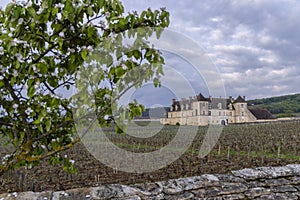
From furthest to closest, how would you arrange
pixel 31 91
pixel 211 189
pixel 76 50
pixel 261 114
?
pixel 261 114 < pixel 211 189 < pixel 76 50 < pixel 31 91

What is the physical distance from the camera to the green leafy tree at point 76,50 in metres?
2.12

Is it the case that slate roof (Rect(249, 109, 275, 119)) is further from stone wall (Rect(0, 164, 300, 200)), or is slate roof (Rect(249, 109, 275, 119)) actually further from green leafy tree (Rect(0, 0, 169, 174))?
green leafy tree (Rect(0, 0, 169, 174))

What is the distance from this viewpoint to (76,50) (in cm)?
238

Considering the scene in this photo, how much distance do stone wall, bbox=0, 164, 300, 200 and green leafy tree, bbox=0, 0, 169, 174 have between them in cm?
84

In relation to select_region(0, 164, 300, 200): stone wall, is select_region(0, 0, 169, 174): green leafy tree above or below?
above

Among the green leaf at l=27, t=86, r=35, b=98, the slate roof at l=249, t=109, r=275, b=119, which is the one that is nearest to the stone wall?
the green leaf at l=27, t=86, r=35, b=98

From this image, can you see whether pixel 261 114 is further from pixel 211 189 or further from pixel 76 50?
pixel 76 50

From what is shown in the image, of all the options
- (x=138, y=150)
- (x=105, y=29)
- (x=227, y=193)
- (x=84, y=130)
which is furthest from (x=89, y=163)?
(x=105, y=29)

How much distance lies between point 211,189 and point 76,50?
2.43 metres

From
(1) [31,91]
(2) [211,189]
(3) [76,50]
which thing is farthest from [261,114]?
(1) [31,91]

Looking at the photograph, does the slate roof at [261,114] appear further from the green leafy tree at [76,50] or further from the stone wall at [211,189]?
the green leafy tree at [76,50]

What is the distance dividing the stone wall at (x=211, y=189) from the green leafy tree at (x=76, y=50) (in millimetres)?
842

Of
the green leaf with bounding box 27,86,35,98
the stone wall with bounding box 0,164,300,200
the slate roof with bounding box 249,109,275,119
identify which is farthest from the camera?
the slate roof with bounding box 249,109,275,119

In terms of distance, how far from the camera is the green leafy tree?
6.97 feet
